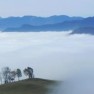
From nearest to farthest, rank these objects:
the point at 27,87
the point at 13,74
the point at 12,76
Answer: the point at 27,87
the point at 12,76
the point at 13,74

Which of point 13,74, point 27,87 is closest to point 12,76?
point 13,74

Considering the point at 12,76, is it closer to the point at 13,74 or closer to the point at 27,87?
the point at 13,74

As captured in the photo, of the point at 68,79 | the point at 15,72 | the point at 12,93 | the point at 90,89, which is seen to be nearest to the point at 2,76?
the point at 15,72

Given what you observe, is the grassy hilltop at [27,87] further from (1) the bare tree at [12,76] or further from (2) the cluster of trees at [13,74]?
(1) the bare tree at [12,76]

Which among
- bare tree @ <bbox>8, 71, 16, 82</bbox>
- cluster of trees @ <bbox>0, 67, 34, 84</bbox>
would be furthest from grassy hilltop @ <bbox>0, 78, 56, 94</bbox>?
Answer: bare tree @ <bbox>8, 71, 16, 82</bbox>

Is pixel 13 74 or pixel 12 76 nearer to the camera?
pixel 12 76

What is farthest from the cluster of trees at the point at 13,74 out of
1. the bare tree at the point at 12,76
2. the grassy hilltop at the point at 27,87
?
the grassy hilltop at the point at 27,87

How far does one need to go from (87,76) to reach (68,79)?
11666 millimetres

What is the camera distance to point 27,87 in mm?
141125

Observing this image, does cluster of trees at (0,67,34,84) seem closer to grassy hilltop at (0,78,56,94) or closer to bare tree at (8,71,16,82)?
bare tree at (8,71,16,82)

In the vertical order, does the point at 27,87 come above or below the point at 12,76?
below

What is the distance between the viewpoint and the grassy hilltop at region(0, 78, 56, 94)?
13562 centimetres

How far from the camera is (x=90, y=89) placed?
429 ft

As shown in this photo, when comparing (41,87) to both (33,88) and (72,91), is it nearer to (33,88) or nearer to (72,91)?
(33,88)
